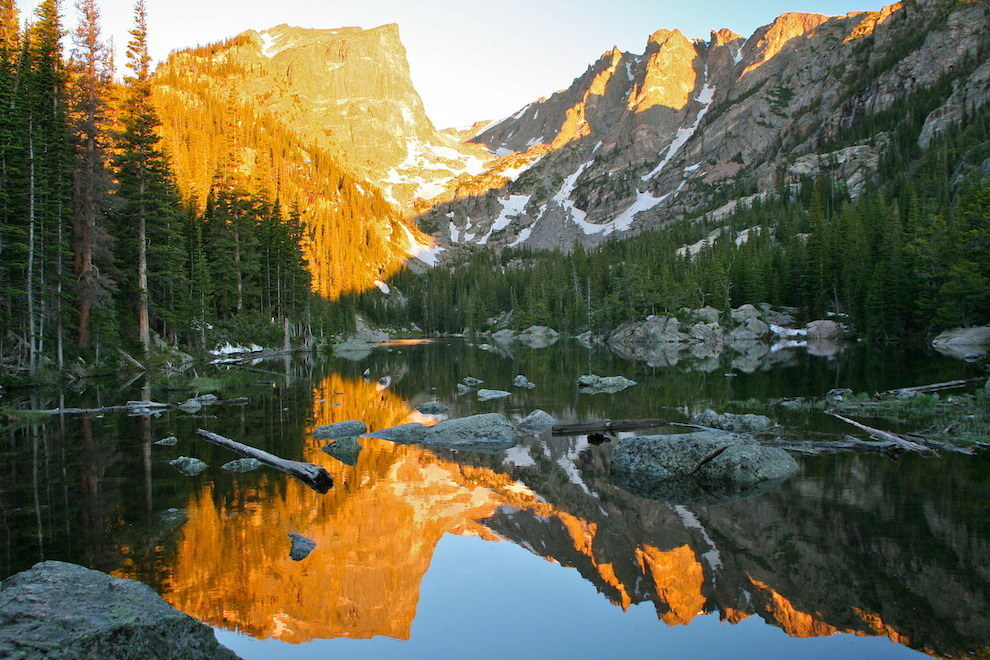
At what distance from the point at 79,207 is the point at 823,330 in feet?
242

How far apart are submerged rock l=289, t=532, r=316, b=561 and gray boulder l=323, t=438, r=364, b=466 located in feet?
16.4

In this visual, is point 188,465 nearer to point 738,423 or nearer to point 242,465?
point 242,465

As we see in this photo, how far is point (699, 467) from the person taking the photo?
37.9ft

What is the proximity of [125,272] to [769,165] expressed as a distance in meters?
187

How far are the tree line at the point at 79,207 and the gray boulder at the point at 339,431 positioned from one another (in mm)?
17385

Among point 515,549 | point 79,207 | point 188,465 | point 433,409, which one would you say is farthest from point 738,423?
point 79,207

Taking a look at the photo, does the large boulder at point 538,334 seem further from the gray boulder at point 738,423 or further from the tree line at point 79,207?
the gray boulder at point 738,423

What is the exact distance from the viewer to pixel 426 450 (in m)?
14.9

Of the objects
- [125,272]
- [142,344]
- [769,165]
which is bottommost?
[142,344]

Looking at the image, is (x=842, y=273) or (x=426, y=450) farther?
(x=842, y=273)

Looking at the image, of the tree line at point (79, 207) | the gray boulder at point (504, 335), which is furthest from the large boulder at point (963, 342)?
the gray boulder at point (504, 335)

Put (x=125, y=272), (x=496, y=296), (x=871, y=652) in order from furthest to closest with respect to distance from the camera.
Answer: (x=496, y=296) → (x=125, y=272) → (x=871, y=652)

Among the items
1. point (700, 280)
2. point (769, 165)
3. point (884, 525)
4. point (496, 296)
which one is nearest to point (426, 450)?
point (884, 525)

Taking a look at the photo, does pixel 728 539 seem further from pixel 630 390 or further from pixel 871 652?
pixel 630 390
